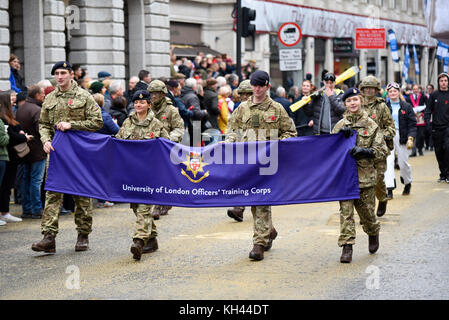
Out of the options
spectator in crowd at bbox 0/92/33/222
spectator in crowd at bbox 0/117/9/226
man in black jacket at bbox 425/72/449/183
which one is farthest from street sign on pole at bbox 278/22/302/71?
spectator in crowd at bbox 0/117/9/226

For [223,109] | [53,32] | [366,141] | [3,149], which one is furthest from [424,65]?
[366,141]

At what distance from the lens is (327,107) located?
13.5 metres

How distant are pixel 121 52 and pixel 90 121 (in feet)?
52.4

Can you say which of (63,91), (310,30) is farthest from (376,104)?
(310,30)

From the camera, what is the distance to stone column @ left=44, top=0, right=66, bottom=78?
72.7 feet

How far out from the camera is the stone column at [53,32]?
22156mm

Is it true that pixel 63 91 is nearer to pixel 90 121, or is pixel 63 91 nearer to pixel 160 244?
pixel 90 121

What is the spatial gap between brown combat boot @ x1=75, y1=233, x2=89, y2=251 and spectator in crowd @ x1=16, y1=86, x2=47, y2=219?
2849 mm

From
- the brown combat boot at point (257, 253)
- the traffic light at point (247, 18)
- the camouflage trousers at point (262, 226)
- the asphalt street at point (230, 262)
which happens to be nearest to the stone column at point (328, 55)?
the traffic light at point (247, 18)

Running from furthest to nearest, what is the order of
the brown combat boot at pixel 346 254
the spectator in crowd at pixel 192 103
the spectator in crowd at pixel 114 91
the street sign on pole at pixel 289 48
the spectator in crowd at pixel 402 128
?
the street sign on pole at pixel 289 48
the spectator in crowd at pixel 192 103
the spectator in crowd at pixel 114 91
the spectator in crowd at pixel 402 128
the brown combat boot at pixel 346 254

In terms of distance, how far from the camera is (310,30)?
1689 inches

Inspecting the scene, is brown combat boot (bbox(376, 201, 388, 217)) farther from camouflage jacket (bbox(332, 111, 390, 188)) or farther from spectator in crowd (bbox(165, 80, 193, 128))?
spectator in crowd (bbox(165, 80, 193, 128))

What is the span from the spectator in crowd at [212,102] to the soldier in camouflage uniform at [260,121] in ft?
26.5

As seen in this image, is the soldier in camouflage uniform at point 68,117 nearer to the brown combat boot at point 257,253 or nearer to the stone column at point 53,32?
the brown combat boot at point 257,253
